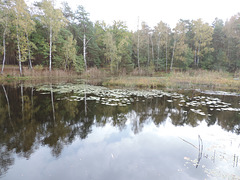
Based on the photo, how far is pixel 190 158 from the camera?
3.34 meters

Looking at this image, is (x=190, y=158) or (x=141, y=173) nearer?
(x=141, y=173)

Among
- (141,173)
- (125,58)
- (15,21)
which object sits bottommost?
(141,173)

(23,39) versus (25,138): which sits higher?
(23,39)

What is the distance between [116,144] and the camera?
13.0 feet

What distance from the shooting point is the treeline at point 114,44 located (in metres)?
22.8

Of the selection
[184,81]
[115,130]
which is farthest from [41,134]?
[184,81]

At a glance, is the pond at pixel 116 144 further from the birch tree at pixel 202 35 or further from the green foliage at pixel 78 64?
the birch tree at pixel 202 35

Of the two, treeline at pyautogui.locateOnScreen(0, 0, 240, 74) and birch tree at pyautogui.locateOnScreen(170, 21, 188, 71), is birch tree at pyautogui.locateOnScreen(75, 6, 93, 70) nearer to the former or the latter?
treeline at pyautogui.locateOnScreen(0, 0, 240, 74)

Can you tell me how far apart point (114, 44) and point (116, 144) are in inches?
992

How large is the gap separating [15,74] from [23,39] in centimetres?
489

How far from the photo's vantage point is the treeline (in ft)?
74.9

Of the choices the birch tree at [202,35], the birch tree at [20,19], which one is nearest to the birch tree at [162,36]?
the birch tree at [202,35]

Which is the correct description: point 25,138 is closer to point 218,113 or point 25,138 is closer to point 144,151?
point 144,151

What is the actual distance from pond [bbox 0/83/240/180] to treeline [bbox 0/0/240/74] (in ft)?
62.7
